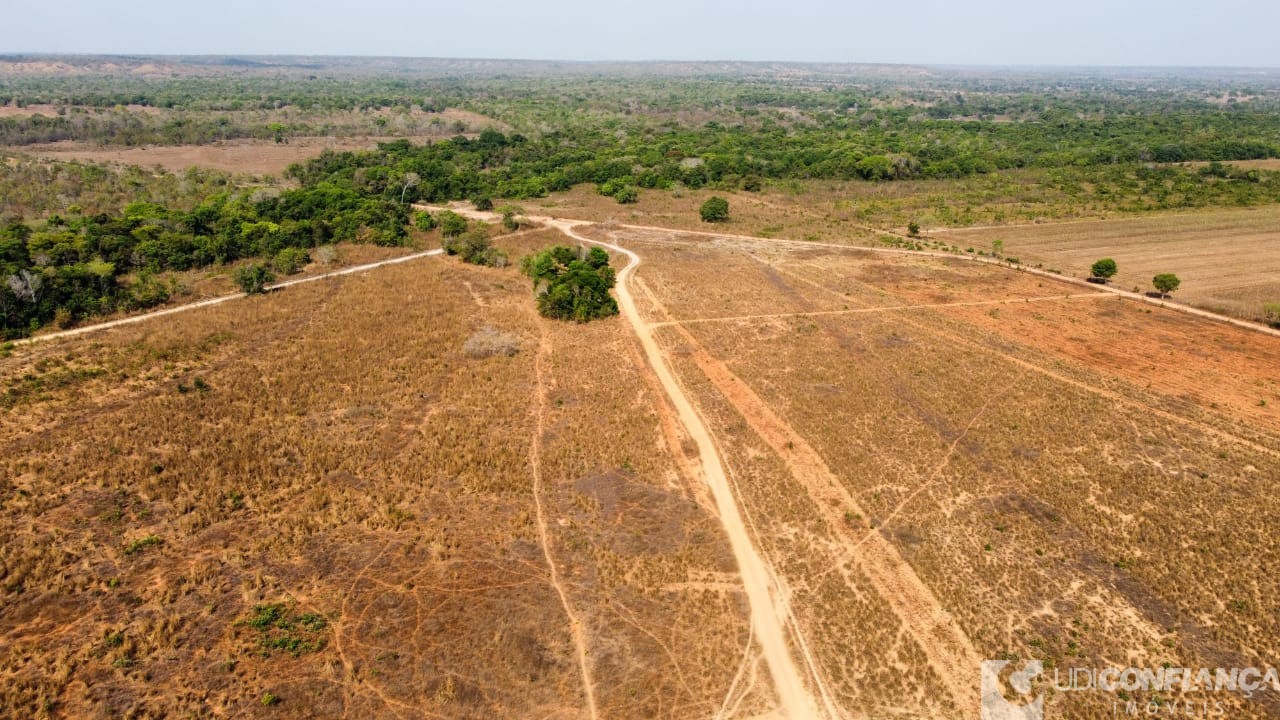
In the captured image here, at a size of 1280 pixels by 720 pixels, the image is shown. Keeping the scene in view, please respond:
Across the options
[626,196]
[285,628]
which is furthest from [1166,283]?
[285,628]

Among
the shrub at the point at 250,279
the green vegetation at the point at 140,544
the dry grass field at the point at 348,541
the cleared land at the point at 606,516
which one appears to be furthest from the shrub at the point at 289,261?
the green vegetation at the point at 140,544

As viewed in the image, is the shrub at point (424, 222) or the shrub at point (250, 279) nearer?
the shrub at point (250, 279)

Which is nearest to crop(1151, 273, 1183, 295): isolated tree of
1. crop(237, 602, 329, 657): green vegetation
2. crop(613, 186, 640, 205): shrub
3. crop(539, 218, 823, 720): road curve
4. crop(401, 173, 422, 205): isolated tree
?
crop(539, 218, 823, 720): road curve

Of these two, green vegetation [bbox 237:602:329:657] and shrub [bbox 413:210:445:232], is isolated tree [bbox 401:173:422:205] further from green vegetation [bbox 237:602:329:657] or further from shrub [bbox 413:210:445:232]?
green vegetation [bbox 237:602:329:657]

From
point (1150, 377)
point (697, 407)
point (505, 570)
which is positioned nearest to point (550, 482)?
point (505, 570)

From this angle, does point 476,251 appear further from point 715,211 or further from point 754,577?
point 754,577

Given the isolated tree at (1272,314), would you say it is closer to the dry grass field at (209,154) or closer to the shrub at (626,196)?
the shrub at (626,196)
